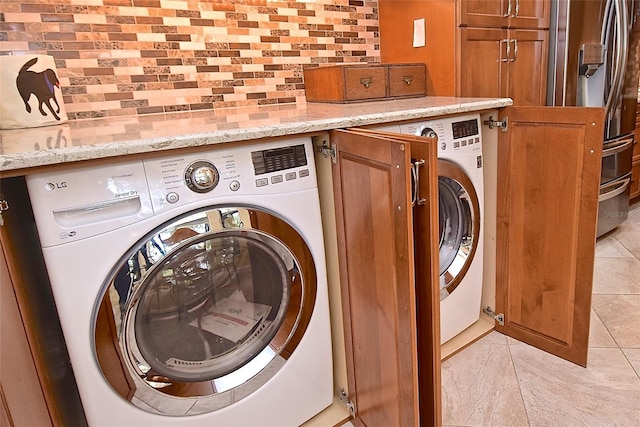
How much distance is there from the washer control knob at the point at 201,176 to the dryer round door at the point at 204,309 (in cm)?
6

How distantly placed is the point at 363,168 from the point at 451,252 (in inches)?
31.3

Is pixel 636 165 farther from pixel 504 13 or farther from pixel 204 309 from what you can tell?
pixel 204 309

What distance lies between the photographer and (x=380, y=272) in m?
1.07

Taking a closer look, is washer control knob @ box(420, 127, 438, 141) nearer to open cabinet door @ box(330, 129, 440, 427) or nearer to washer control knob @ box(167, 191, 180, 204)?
open cabinet door @ box(330, 129, 440, 427)

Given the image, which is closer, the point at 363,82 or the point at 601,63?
the point at 363,82

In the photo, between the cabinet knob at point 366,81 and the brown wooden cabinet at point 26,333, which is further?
the cabinet knob at point 366,81

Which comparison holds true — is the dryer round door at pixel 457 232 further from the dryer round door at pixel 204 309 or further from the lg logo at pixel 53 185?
the lg logo at pixel 53 185

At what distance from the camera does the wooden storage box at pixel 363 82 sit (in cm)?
179

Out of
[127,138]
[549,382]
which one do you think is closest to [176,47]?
[127,138]

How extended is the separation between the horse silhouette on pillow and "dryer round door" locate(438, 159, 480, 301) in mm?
1317

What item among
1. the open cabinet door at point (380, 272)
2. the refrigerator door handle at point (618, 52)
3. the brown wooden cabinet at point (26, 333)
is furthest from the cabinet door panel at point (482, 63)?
the brown wooden cabinet at point (26, 333)

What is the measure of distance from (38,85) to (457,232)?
1.48 metres

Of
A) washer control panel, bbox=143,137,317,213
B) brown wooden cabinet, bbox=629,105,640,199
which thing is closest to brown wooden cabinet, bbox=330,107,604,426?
washer control panel, bbox=143,137,317,213

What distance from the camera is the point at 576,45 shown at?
2.19 m
